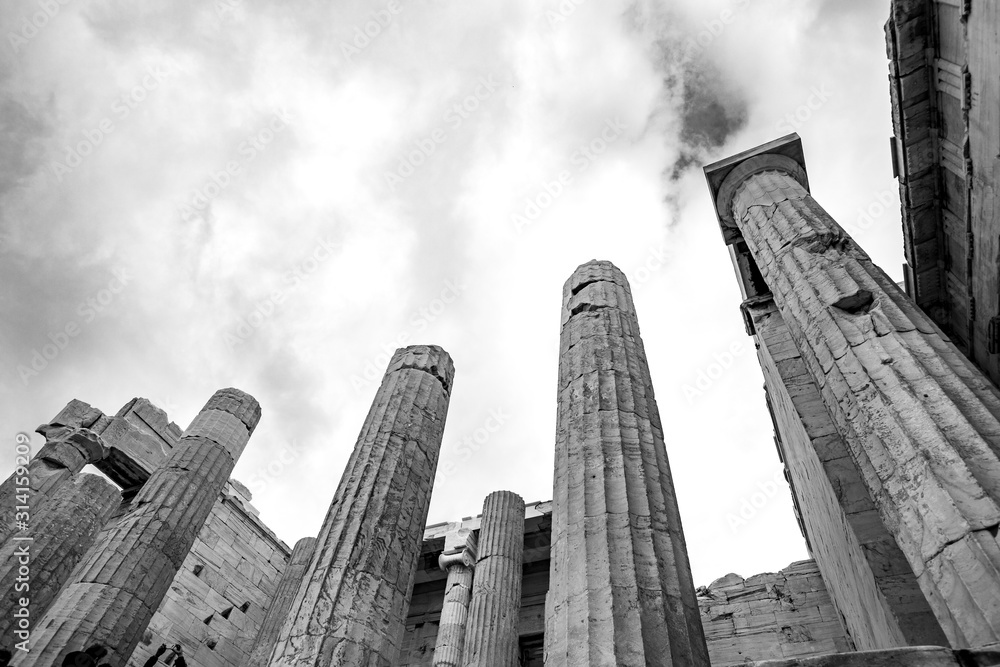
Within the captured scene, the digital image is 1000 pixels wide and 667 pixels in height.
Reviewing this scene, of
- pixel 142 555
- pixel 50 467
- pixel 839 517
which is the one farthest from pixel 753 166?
pixel 50 467

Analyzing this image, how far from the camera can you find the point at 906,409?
573 cm

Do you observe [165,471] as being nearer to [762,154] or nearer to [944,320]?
[762,154]

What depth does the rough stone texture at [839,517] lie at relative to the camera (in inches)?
286

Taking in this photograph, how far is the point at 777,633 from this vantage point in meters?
13.5

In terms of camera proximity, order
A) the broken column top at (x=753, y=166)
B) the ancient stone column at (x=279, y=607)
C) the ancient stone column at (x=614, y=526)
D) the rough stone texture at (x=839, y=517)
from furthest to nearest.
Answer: the ancient stone column at (x=279, y=607) < the broken column top at (x=753, y=166) < the rough stone texture at (x=839, y=517) < the ancient stone column at (x=614, y=526)

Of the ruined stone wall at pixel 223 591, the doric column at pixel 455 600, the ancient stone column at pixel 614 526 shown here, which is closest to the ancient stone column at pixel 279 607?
the ruined stone wall at pixel 223 591

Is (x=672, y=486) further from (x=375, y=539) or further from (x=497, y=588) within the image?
(x=497, y=588)

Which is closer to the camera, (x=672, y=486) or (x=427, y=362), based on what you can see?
(x=672, y=486)

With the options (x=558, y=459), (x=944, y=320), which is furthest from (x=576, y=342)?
(x=944, y=320)

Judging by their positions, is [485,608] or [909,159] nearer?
[909,159]

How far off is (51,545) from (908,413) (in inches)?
623

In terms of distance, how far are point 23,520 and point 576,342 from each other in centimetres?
1111

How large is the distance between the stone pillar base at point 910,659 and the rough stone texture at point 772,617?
996 centimetres

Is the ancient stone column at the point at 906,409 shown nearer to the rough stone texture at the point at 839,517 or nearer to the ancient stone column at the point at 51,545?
the rough stone texture at the point at 839,517
